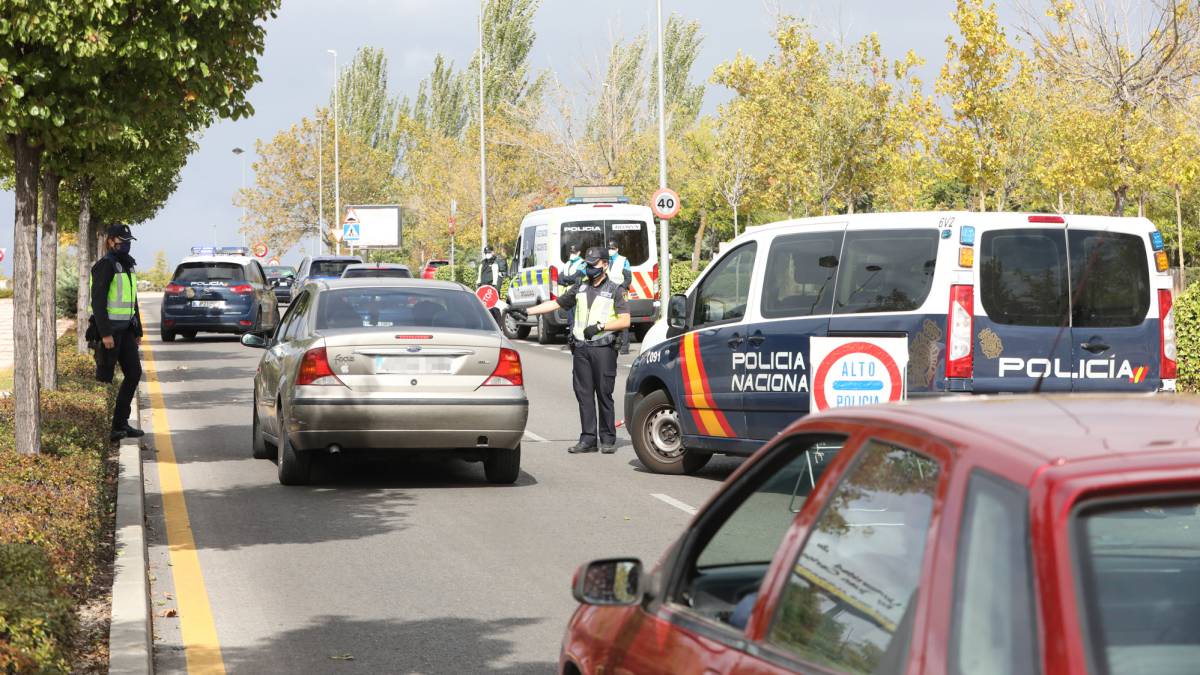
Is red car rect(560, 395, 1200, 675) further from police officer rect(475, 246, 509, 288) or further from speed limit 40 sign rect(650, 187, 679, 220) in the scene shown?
police officer rect(475, 246, 509, 288)

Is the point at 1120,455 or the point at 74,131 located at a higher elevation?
the point at 74,131

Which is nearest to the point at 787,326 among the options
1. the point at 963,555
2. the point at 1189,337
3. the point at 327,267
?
the point at 1189,337

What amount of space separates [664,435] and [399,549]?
4061 millimetres

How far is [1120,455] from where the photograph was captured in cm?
252

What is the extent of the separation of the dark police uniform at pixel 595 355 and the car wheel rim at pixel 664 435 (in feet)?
4.51

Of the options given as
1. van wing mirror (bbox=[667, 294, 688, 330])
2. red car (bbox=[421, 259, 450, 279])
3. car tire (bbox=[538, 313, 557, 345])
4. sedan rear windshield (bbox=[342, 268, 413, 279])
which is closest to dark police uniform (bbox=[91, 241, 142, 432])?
van wing mirror (bbox=[667, 294, 688, 330])

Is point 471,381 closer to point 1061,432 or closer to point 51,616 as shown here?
point 51,616

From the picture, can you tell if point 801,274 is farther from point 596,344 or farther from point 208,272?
point 208,272

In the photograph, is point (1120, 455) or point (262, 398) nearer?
point (1120, 455)

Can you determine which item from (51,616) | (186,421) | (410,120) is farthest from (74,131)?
(410,120)

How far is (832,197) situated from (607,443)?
30.0 metres

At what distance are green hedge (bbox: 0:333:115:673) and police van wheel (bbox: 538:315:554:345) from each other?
59.4ft

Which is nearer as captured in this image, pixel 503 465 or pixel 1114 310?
pixel 1114 310

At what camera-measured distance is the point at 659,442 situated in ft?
43.3
